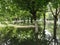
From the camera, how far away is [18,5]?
16062 millimetres

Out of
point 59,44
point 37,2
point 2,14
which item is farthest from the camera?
point 2,14

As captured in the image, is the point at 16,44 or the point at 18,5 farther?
the point at 18,5

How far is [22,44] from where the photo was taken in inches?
445

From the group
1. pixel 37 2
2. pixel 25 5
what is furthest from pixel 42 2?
pixel 25 5

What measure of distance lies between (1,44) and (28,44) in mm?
Answer: 1745

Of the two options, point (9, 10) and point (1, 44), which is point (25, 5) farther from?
point (1, 44)

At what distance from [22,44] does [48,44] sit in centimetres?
169

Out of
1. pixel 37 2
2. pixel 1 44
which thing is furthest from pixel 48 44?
pixel 37 2

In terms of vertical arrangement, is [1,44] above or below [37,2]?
below

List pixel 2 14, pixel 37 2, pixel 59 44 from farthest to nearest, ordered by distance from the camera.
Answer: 1. pixel 2 14
2. pixel 37 2
3. pixel 59 44

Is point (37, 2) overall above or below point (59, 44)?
above

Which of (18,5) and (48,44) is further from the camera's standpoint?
(18,5)

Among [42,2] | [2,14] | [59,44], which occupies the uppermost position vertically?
[42,2]

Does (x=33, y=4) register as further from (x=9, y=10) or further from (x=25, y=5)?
(x=9, y=10)
